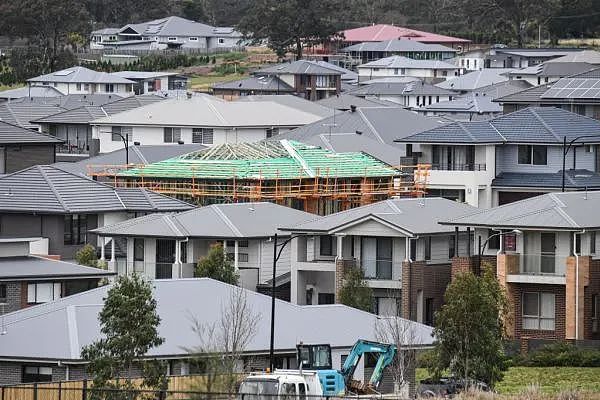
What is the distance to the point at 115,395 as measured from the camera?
3953 cm

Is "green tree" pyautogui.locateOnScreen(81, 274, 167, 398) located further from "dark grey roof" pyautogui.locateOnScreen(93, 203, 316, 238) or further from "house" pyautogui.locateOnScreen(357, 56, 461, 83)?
"house" pyautogui.locateOnScreen(357, 56, 461, 83)

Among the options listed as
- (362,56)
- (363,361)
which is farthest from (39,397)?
(362,56)

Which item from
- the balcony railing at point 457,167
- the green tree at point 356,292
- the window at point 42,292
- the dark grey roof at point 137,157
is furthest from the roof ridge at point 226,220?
the dark grey roof at point 137,157

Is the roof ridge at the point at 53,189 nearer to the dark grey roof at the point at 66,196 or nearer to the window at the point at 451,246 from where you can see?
the dark grey roof at the point at 66,196

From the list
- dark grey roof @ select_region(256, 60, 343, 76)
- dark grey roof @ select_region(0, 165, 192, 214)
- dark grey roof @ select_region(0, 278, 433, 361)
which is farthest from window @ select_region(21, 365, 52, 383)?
dark grey roof @ select_region(256, 60, 343, 76)

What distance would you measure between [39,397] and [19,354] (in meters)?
4.35

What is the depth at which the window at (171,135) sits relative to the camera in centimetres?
10856

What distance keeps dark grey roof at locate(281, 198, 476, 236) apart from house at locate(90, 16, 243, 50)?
118 m

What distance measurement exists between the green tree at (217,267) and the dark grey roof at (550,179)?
17.2 meters

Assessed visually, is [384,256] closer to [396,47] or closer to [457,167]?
[457,167]

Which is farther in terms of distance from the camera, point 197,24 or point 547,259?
point 197,24

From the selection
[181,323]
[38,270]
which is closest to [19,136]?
[38,270]

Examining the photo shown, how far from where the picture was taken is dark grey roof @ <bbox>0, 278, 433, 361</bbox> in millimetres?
45781

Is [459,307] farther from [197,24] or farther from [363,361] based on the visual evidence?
[197,24]
